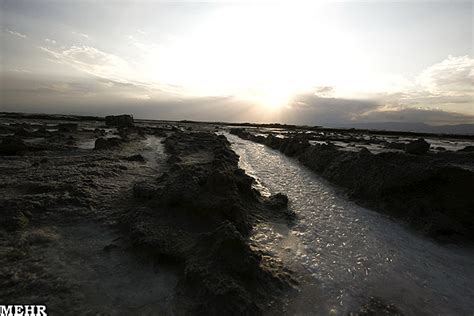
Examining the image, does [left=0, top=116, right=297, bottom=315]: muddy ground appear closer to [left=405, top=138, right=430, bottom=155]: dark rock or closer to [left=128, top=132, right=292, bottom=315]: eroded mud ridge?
[left=128, top=132, right=292, bottom=315]: eroded mud ridge

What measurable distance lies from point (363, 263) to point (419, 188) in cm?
645

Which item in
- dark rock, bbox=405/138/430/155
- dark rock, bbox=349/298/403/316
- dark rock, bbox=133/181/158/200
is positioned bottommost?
dark rock, bbox=349/298/403/316

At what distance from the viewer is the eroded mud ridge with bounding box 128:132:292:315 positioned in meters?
5.62

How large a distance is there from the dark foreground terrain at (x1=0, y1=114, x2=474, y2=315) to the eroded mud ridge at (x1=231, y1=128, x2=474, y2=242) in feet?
0.15

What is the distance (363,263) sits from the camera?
7.52 m

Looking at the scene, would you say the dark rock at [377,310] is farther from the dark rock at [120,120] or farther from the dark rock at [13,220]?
the dark rock at [120,120]

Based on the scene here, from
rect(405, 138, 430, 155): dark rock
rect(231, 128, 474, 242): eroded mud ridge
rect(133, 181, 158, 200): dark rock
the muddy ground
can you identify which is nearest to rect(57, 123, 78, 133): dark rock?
the muddy ground

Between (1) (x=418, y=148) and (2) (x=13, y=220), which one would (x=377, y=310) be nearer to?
(2) (x=13, y=220)

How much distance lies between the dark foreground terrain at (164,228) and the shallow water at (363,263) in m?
0.41

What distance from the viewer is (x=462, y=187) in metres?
10.8

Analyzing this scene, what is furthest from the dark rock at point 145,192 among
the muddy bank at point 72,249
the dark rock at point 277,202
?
the dark rock at point 277,202

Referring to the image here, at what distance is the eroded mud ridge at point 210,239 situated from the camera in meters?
5.62

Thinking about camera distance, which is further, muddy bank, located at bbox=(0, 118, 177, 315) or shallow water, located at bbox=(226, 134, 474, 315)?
shallow water, located at bbox=(226, 134, 474, 315)

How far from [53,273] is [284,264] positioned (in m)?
5.55
